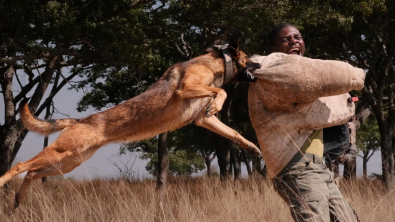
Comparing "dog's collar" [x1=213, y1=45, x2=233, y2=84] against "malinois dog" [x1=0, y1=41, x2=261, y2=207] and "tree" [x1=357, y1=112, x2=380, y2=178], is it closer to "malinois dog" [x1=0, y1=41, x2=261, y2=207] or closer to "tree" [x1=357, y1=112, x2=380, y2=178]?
"malinois dog" [x1=0, y1=41, x2=261, y2=207]

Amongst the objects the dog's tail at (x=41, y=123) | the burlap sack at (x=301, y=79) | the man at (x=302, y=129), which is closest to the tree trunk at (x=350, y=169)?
the man at (x=302, y=129)

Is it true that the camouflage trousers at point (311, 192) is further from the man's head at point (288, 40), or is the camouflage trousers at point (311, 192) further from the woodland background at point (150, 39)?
the woodland background at point (150, 39)

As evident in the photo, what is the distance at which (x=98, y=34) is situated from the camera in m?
10.4

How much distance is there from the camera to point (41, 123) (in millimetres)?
5797

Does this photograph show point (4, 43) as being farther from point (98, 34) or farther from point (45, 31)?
point (98, 34)

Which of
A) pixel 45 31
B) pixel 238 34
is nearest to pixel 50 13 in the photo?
pixel 45 31

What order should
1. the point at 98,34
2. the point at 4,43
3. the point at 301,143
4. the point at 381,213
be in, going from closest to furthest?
the point at 301,143 < the point at 381,213 < the point at 4,43 < the point at 98,34

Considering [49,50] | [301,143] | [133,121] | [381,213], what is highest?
[49,50]

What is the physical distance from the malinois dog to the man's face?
95 cm

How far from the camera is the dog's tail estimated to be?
571cm

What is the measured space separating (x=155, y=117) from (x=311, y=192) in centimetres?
232

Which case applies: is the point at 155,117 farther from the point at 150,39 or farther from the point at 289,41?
the point at 150,39

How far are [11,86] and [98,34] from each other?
416cm

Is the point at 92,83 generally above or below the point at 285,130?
above
